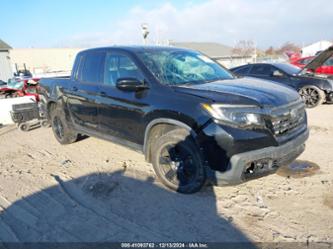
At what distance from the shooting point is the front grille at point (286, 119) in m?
3.42

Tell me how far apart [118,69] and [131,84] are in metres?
0.78

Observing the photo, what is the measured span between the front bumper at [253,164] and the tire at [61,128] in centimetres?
380

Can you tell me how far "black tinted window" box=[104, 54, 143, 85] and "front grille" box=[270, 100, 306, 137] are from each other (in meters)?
1.83

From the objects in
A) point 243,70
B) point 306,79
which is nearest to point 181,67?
point 306,79

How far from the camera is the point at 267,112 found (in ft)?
11.0

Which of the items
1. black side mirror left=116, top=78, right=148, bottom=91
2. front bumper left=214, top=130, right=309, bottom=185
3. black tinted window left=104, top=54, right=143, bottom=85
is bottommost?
front bumper left=214, top=130, right=309, bottom=185

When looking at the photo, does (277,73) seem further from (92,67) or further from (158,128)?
(158,128)

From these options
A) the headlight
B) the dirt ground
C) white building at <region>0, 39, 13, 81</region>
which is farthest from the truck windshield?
white building at <region>0, 39, 13, 81</region>

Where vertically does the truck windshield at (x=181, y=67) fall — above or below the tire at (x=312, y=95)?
above

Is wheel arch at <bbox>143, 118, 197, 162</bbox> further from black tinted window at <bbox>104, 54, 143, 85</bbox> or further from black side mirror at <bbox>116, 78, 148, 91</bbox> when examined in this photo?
black tinted window at <bbox>104, 54, 143, 85</bbox>

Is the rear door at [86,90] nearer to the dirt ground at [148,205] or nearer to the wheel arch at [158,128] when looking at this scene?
the dirt ground at [148,205]

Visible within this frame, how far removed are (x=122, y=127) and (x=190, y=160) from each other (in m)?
1.31

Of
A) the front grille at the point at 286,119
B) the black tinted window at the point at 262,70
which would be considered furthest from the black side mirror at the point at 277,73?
the front grille at the point at 286,119

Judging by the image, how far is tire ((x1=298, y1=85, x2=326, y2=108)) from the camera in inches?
351
